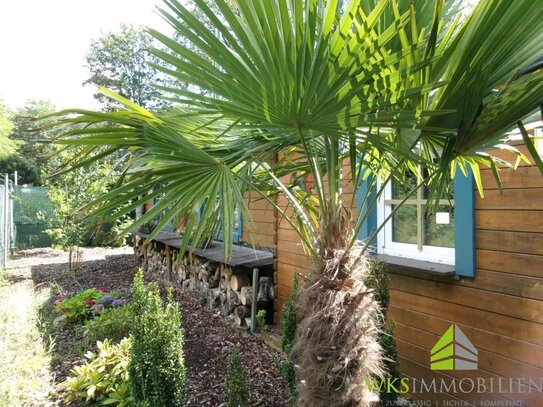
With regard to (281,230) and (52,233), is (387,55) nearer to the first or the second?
(281,230)

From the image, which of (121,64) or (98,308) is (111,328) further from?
(121,64)

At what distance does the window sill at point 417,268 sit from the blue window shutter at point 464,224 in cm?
9

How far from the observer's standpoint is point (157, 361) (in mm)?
2125

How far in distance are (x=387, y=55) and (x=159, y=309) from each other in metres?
1.96

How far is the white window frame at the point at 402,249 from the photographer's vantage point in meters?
2.50

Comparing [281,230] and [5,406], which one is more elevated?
[281,230]

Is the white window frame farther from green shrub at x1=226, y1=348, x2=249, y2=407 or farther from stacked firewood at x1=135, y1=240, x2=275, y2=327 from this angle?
stacked firewood at x1=135, y1=240, x2=275, y2=327

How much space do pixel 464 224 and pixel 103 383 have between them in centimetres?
285

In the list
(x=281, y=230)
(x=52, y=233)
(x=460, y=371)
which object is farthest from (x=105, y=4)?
(x=52, y=233)

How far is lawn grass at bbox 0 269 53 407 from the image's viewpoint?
2.76 meters

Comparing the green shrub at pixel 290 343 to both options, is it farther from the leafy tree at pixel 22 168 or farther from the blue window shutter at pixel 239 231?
the leafy tree at pixel 22 168

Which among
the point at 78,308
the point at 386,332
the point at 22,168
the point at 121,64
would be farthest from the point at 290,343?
Answer: the point at 22,168

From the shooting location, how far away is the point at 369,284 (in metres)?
2.15

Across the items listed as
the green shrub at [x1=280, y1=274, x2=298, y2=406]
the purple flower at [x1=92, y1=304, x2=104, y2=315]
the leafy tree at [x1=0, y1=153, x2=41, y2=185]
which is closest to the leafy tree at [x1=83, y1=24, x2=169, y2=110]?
the leafy tree at [x1=0, y1=153, x2=41, y2=185]
